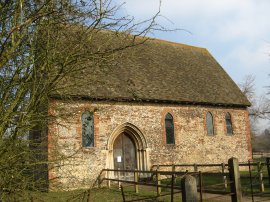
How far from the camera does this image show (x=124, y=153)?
62.7ft

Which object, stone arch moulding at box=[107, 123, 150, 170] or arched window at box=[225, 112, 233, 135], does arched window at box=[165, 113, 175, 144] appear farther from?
arched window at box=[225, 112, 233, 135]

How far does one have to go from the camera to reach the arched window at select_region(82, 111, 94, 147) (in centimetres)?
1736

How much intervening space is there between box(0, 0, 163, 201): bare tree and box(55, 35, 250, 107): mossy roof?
34.4 ft

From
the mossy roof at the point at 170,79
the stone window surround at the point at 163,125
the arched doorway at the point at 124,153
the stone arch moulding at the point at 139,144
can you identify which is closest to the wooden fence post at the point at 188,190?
the mossy roof at the point at 170,79

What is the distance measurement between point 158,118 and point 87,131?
4.59m

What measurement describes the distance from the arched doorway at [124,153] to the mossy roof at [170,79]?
243cm

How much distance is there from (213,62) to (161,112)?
9.86 metres

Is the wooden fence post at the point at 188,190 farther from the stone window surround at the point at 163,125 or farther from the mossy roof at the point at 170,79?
the stone window surround at the point at 163,125

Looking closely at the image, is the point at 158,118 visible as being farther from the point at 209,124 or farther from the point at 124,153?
the point at 209,124

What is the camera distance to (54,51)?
230 inches

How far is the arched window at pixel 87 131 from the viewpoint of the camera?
17.4 m

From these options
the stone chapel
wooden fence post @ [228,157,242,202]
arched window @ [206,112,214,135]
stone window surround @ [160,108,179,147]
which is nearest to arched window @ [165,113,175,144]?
the stone chapel

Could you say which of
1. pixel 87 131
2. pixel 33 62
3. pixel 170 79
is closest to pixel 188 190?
pixel 33 62

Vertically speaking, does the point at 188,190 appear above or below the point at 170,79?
below
